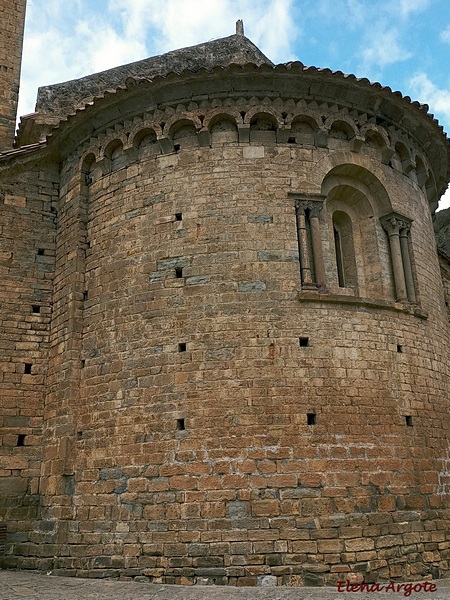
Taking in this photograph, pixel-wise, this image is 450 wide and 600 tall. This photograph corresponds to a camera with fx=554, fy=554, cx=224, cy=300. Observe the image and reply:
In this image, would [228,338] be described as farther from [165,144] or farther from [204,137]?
[165,144]

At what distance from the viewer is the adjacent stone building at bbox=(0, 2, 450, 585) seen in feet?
21.4

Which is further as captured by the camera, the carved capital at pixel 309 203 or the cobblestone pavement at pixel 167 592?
the carved capital at pixel 309 203

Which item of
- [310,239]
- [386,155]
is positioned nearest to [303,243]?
[310,239]

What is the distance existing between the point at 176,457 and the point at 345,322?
2783 millimetres

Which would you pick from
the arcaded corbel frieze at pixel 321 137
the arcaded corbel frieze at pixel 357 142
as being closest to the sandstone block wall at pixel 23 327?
the arcaded corbel frieze at pixel 321 137

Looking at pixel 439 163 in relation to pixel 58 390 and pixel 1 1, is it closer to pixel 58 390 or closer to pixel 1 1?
pixel 58 390

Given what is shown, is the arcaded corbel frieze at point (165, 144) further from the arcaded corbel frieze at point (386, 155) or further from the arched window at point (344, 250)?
the arcaded corbel frieze at point (386, 155)

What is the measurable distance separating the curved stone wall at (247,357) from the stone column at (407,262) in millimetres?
53

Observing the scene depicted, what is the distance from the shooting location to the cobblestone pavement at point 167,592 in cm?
564

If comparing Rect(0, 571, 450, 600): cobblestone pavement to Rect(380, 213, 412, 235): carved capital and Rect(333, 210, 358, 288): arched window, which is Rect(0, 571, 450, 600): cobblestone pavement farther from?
Rect(380, 213, 412, 235): carved capital

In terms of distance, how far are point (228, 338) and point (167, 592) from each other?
295 centimetres

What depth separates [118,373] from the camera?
7434 mm

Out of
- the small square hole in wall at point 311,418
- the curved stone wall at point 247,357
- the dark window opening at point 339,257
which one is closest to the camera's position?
the curved stone wall at point 247,357

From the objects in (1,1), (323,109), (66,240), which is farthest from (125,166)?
(1,1)
